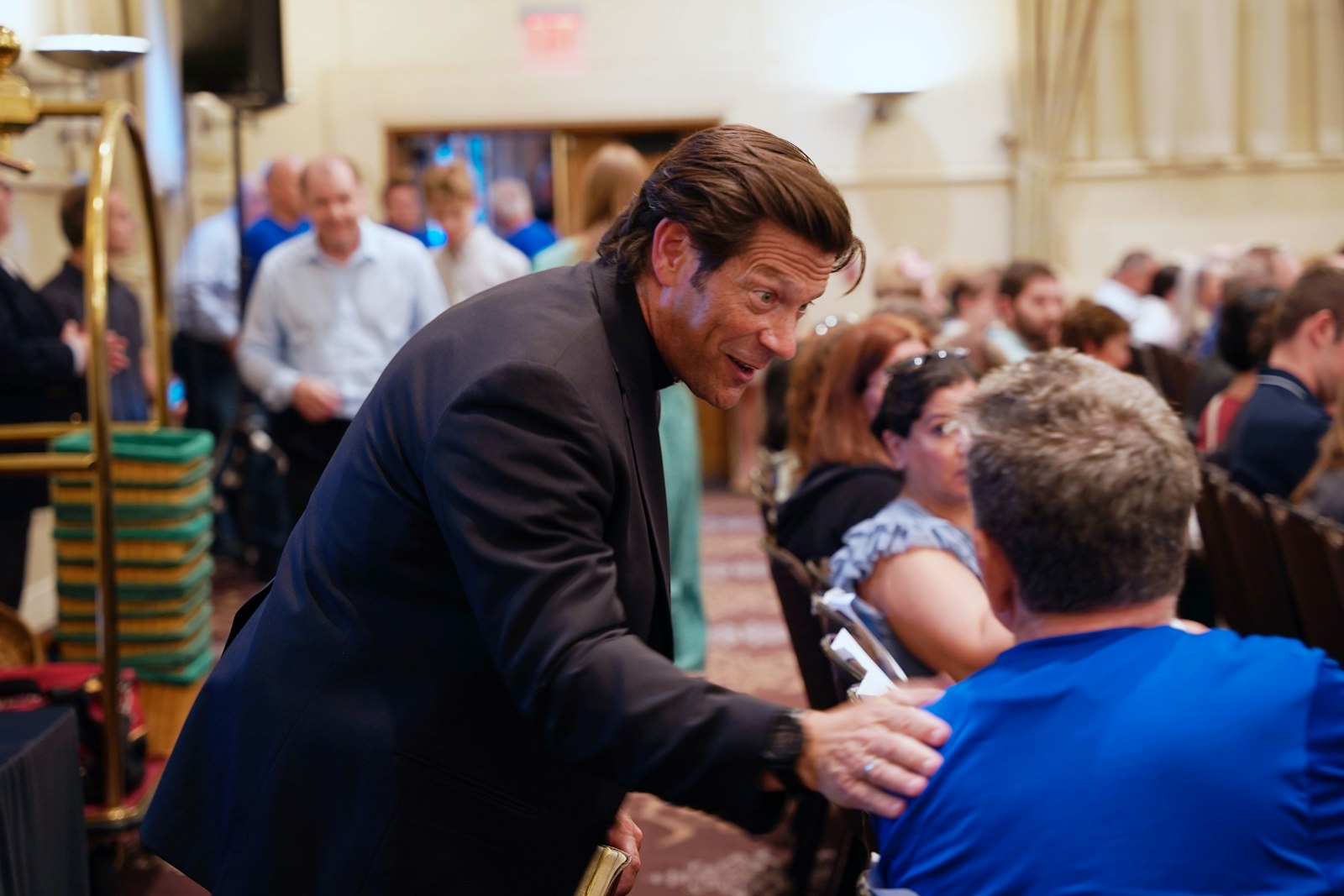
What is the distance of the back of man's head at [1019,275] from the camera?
18.9ft

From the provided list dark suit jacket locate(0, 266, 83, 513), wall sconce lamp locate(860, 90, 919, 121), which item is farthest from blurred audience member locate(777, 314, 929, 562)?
wall sconce lamp locate(860, 90, 919, 121)

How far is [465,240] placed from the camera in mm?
5426

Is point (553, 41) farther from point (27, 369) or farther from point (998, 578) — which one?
point (998, 578)

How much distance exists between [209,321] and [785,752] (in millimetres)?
5844

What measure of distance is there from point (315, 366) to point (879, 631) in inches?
113

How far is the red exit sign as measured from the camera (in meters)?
9.16

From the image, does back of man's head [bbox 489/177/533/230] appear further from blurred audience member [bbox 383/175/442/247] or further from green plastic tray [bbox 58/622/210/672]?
green plastic tray [bbox 58/622/210/672]

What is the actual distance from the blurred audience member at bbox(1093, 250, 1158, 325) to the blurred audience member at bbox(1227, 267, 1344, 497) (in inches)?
184

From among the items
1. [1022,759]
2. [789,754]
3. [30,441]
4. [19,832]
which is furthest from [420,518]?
[30,441]

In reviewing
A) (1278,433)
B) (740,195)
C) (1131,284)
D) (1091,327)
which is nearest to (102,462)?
(740,195)

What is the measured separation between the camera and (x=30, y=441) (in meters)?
3.86

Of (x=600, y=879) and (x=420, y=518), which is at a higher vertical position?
(x=420, y=518)

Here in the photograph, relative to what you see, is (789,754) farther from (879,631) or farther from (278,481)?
(278,481)

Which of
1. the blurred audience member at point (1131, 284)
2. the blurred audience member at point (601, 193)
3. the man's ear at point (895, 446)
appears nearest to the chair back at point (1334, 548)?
the man's ear at point (895, 446)
